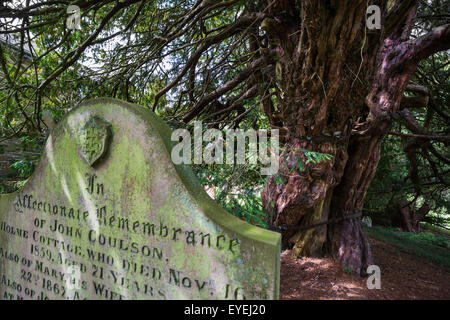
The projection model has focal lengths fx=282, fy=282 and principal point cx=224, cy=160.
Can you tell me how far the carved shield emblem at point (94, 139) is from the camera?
1761 millimetres

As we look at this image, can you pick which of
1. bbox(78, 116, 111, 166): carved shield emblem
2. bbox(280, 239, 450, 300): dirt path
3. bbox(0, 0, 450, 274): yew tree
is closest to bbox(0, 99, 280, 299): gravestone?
bbox(78, 116, 111, 166): carved shield emblem

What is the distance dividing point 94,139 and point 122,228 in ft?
1.94

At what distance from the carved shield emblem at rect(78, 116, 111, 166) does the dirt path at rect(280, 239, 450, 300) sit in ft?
6.72

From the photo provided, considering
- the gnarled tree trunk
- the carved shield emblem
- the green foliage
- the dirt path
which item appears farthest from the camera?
the green foliage

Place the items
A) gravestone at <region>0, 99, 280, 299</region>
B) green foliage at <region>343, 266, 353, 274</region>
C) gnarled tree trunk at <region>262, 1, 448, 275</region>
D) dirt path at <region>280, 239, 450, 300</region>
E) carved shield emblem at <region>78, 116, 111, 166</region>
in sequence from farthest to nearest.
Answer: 1. green foliage at <region>343, 266, 353, 274</region>
2. dirt path at <region>280, 239, 450, 300</region>
3. gnarled tree trunk at <region>262, 1, 448, 275</region>
4. carved shield emblem at <region>78, 116, 111, 166</region>
5. gravestone at <region>0, 99, 280, 299</region>

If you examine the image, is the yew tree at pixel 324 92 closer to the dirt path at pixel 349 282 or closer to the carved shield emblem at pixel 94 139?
the dirt path at pixel 349 282

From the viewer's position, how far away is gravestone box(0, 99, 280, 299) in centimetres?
147

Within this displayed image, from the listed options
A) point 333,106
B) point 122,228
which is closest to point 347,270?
point 333,106

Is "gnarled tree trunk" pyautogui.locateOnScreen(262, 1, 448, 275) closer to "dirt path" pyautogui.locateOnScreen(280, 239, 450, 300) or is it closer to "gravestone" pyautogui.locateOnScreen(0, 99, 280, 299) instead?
"dirt path" pyautogui.locateOnScreen(280, 239, 450, 300)
